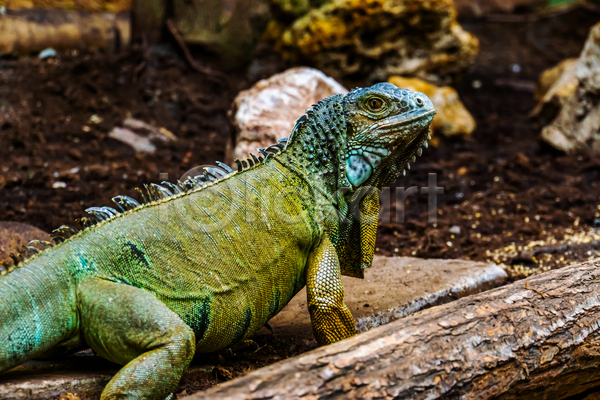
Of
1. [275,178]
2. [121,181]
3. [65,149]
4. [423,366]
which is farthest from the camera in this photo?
[65,149]

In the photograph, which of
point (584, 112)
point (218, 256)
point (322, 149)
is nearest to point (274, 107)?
point (322, 149)

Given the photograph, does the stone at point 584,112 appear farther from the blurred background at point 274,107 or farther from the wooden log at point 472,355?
the wooden log at point 472,355

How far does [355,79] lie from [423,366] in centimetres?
937

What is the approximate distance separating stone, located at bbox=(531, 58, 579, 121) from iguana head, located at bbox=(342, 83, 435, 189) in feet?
24.6

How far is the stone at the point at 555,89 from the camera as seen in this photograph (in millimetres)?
10867

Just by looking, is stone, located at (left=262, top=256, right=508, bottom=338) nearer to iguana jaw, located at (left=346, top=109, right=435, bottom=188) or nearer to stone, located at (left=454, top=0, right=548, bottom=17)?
iguana jaw, located at (left=346, top=109, right=435, bottom=188)

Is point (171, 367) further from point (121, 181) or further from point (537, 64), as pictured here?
point (537, 64)

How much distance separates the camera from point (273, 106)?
718 centimetres

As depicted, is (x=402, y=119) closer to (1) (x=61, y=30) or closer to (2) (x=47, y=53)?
(2) (x=47, y=53)

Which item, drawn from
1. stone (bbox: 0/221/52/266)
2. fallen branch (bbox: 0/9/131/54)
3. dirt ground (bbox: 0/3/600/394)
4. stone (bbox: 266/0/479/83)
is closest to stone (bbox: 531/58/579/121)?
dirt ground (bbox: 0/3/600/394)

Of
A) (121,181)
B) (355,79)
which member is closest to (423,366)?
(121,181)

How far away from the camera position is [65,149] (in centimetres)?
876

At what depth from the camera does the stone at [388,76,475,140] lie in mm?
10945

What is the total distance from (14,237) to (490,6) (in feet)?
53.6
